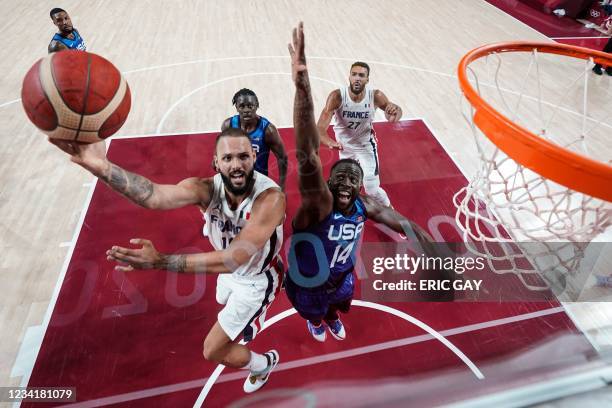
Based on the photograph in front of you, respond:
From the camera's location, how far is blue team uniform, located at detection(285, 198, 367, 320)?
2572mm

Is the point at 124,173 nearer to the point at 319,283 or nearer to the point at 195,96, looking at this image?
the point at 319,283

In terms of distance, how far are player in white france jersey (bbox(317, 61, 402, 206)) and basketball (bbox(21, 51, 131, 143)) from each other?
6.99ft

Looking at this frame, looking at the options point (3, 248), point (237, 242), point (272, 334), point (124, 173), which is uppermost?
point (124, 173)

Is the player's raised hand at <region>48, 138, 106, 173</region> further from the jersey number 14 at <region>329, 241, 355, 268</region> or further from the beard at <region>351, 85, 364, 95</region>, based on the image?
the beard at <region>351, 85, 364, 95</region>

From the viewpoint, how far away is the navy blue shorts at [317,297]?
2777mm

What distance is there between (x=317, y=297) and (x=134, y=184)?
1447 mm

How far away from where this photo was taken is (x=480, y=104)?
7.35 ft

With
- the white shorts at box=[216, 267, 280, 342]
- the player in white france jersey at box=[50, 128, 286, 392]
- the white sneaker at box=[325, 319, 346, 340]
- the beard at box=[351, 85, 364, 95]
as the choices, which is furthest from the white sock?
the beard at box=[351, 85, 364, 95]

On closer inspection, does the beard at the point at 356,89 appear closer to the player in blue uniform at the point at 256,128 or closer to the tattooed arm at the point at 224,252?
the player in blue uniform at the point at 256,128

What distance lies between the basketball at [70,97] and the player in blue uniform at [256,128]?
1310 mm

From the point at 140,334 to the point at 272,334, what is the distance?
1021 millimetres

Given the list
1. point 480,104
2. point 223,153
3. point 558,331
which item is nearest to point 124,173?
point 223,153

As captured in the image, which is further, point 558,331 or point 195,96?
point 195,96

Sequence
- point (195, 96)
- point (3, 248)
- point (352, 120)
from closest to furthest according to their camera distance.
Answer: point (3, 248), point (352, 120), point (195, 96)
